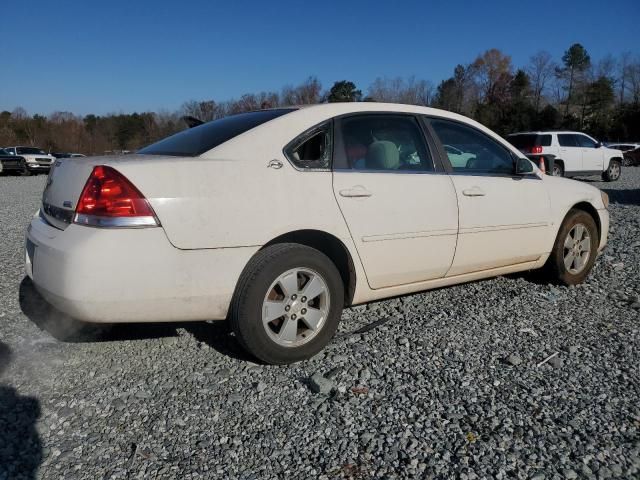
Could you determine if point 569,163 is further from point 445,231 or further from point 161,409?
point 161,409

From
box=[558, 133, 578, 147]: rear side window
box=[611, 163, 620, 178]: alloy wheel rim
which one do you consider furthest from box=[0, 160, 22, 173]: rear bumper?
box=[611, 163, 620, 178]: alloy wheel rim

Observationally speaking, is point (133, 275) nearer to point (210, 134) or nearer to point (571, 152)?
point (210, 134)

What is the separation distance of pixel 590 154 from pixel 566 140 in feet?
3.77

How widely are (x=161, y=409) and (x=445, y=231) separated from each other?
2.10 m

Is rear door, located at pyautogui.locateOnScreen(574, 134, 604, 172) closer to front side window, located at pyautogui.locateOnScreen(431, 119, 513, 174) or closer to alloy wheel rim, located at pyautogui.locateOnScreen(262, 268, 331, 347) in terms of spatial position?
front side window, located at pyautogui.locateOnScreen(431, 119, 513, 174)

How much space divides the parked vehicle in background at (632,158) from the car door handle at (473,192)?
30652mm

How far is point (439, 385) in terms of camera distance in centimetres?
274

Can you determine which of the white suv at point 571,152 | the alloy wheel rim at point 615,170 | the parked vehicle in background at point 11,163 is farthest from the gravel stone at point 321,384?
the parked vehicle in background at point 11,163

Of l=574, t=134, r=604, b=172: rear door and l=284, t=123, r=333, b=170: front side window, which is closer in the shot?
l=284, t=123, r=333, b=170: front side window

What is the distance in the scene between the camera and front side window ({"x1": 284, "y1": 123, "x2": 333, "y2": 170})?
2975 mm

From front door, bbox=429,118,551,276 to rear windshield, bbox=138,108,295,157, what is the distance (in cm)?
128

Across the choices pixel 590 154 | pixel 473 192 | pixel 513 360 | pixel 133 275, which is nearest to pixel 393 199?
pixel 473 192

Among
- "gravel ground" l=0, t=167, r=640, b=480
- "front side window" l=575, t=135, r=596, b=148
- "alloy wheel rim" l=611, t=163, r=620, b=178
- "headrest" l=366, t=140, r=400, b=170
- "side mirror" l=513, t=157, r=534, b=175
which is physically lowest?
"gravel ground" l=0, t=167, r=640, b=480

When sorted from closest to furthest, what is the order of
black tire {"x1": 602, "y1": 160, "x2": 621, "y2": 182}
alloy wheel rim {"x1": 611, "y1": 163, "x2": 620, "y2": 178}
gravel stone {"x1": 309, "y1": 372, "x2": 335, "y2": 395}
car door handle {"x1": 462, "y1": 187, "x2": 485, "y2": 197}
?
gravel stone {"x1": 309, "y1": 372, "x2": 335, "y2": 395} → car door handle {"x1": 462, "y1": 187, "x2": 485, "y2": 197} → black tire {"x1": 602, "y1": 160, "x2": 621, "y2": 182} → alloy wheel rim {"x1": 611, "y1": 163, "x2": 620, "y2": 178}
